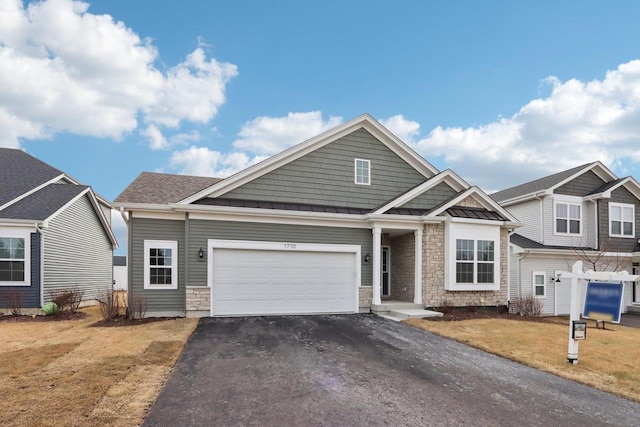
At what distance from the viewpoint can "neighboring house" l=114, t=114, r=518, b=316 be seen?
11.6 meters

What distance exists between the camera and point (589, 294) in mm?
7223

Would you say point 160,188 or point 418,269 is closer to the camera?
point 418,269

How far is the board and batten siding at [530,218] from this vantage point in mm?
18469

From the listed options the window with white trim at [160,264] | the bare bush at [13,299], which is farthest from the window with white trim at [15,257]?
the window with white trim at [160,264]

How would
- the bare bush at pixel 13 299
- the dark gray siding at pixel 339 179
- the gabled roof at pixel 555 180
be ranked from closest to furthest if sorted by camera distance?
1. the bare bush at pixel 13 299
2. the dark gray siding at pixel 339 179
3. the gabled roof at pixel 555 180

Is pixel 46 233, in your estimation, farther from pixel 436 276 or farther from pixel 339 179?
pixel 436 276

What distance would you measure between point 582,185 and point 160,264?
20.2 m

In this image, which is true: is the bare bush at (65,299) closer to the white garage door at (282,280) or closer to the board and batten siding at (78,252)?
the board and batten siding at (78,252)

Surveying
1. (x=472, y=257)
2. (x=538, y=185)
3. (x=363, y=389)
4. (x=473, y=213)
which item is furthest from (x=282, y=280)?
(x=538, y=185)

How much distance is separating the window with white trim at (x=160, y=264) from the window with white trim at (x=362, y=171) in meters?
6.92

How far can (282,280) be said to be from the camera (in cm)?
1232

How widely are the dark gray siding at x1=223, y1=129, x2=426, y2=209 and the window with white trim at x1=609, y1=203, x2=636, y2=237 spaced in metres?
11.6

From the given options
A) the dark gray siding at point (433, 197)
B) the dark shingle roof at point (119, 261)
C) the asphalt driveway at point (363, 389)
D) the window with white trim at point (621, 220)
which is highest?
the dark gray siding at point (433, 197)

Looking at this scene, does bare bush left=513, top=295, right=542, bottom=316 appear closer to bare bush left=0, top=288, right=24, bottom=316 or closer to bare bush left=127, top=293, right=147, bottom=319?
bare bush left=127, top=293, right=147, bottom=319
